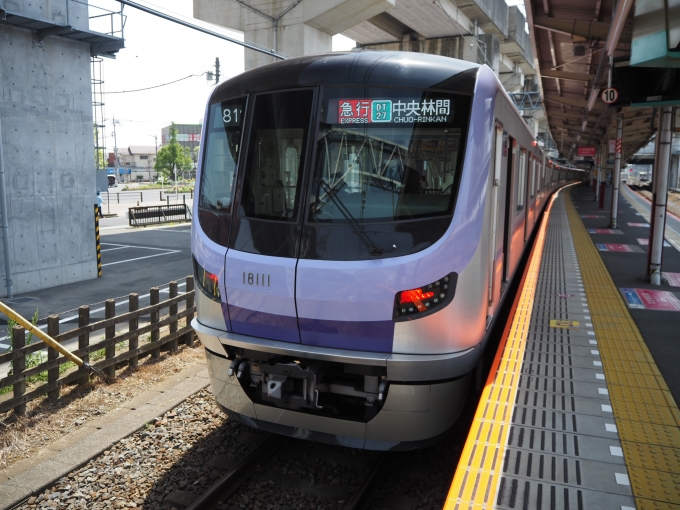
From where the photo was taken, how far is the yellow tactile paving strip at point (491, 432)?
10.4 ft

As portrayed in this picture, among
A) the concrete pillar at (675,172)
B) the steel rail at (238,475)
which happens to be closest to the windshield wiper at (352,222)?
the steel rail at (238,475)

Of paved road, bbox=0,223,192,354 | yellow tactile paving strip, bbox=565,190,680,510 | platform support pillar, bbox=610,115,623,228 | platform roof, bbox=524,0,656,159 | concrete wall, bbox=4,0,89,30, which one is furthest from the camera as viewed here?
platform support pillar, bbox=610,115,623,228

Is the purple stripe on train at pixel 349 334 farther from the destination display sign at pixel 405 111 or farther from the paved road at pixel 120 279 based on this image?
the paved road at pixel 120 279

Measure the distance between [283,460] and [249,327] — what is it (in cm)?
124

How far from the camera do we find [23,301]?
37.3ft

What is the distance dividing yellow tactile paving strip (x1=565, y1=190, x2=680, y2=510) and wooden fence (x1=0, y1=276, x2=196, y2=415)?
16.7 feet

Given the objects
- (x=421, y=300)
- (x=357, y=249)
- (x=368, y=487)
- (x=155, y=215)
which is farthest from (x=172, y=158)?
(x=421, y=300)

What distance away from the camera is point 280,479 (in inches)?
181

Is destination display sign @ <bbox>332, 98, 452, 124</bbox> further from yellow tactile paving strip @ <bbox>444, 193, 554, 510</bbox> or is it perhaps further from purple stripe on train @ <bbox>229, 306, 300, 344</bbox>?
yellow tactile paving strip @ <bbox>444, 193, 554, 510</bbox>

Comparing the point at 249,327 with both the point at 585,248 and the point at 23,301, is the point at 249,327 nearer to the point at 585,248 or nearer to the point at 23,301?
the point at 23,301

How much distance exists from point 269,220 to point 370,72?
131 centimetres

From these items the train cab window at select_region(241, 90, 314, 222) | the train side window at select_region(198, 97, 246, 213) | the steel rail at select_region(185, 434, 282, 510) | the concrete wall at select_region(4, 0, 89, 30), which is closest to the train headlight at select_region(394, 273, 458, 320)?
the train cab window at select_region(241, 90, 314, 222)

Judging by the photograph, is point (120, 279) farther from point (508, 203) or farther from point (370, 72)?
point (370, 72)

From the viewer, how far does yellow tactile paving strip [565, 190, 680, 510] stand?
334cm
